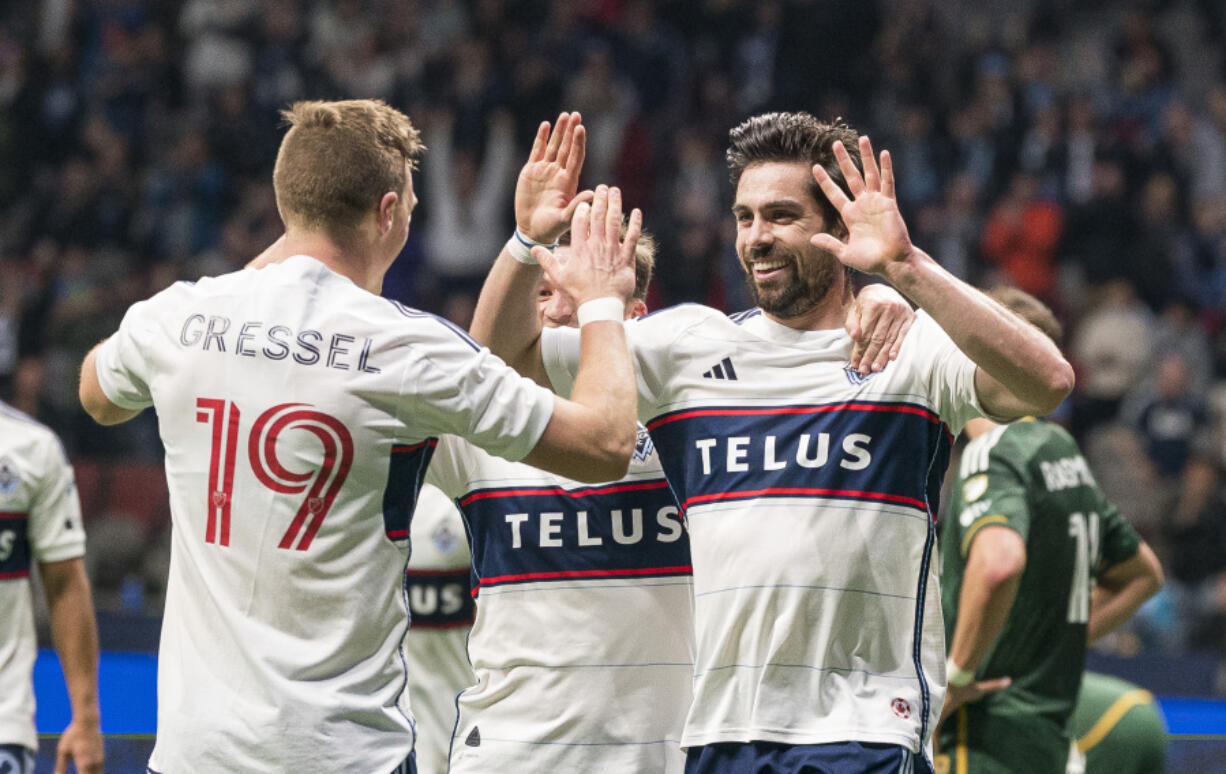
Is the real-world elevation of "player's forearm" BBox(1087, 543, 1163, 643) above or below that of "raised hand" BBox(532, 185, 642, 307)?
below

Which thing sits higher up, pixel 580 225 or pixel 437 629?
pixel 580 225

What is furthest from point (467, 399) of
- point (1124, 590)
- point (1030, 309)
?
point (1124, 590)

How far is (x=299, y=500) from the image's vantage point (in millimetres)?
3375

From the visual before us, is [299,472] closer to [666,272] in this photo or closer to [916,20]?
[666,272]

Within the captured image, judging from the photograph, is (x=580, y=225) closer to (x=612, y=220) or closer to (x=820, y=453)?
(x=612, y=220)

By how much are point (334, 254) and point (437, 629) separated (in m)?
2.25

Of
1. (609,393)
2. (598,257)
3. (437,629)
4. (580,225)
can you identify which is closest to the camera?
(609,393)

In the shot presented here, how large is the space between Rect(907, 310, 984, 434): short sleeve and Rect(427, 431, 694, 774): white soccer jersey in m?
0.82

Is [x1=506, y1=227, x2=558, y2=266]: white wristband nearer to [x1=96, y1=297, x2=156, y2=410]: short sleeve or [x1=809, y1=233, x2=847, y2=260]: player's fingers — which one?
[x1=809, y1=233, x2=847, y2=260]: player's fingers

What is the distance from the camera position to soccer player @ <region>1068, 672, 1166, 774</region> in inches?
251

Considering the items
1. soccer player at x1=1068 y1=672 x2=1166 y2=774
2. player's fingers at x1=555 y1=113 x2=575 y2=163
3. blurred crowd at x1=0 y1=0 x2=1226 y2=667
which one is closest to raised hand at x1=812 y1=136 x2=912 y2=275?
player's fingers at x1=555 y1=113 x2=575 y2=163

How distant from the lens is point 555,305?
16.1 ft

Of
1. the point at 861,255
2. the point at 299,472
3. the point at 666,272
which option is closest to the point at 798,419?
the point at 861,255

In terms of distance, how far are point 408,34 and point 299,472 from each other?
12.8m
